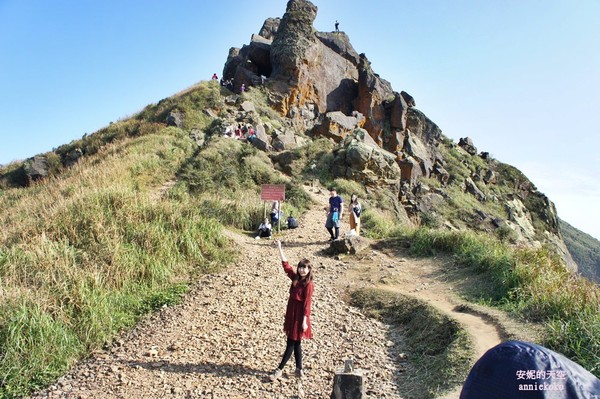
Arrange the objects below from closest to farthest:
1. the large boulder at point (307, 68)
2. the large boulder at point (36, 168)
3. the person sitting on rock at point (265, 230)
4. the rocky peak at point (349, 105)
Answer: the person sitting on rock at point (265, 230) < the large boulder at point (36, 168) < the rocky peak at point (349, 105) < the large boulder at point (307, 68)

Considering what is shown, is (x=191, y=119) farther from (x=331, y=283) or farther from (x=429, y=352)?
(x=429, y=352)

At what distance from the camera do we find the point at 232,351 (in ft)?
20.1

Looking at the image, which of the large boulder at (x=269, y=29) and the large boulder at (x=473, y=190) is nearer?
the large boulder at (x=473, y=190)

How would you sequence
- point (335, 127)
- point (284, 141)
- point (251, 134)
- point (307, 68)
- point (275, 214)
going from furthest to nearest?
point (307, 68)
point (335, 127)
point (284, 141)
point (251, 134)
point (275, 214)

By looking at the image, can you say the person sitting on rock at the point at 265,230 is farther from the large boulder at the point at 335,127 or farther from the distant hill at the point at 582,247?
the distant hill at the point at 582,247

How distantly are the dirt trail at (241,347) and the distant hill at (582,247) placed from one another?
65621mm

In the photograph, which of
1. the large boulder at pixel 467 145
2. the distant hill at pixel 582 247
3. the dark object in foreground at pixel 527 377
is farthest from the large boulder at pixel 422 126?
the distant hill at pixel 582 247

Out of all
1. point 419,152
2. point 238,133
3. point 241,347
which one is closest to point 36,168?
point 238,133

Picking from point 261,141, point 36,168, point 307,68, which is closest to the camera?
point 261,141

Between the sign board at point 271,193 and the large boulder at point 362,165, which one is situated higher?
the large boulder at point 362,165

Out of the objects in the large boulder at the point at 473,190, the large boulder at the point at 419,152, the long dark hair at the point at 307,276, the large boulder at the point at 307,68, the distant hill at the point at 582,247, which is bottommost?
the distant hill at the point at 582,247

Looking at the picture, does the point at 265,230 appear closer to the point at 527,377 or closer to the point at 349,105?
the point at 527,377

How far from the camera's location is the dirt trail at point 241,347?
521cm

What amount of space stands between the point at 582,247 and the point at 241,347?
95.5m
